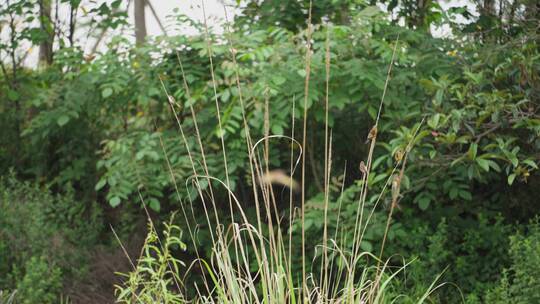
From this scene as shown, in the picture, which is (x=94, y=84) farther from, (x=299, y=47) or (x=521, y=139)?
(x=521, y=139)

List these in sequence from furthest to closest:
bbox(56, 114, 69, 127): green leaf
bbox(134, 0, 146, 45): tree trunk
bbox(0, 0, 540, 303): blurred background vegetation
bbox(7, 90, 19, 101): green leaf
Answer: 1. bbox(134, 0, 146, 45): tree trunk
2. bbox(7, 90, 19, 101): green leaf
3. bbox(56, 114, 69, 127): green leaf
4. bbox(0, 0, 540, 303): blurred background vegetation

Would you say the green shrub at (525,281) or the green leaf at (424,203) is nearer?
the green shrub at (525,281)

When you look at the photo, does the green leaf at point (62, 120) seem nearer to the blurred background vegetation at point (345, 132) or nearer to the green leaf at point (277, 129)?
the blurred background vegetation at point (345, 132)

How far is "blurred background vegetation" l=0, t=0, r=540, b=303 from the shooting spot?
4.23 meters

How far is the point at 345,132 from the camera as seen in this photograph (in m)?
5.42

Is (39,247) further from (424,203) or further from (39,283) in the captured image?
(424,203)

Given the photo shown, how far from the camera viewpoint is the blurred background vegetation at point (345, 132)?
4234 millimetres

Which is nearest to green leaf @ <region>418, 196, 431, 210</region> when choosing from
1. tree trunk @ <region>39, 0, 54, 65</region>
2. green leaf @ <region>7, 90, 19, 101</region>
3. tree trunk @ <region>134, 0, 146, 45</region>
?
tree trunk @ <region>39, 0, 54, 65</region>

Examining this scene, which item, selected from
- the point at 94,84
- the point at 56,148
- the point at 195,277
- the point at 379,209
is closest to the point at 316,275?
the point at 379,209

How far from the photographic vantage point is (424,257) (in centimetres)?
462

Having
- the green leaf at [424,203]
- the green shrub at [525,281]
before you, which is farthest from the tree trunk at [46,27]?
the green shrub at [525,281]

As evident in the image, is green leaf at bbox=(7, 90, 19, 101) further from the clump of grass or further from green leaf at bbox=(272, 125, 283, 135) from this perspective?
green leaf at bbox=(272, 125, 283, 135)

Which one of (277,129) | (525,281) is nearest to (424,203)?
(525,281)

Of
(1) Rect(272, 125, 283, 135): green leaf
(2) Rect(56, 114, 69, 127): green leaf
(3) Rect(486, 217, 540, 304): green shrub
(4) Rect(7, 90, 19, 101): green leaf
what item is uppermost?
(1) Rect(272, 125, 283, 135): green leaf
